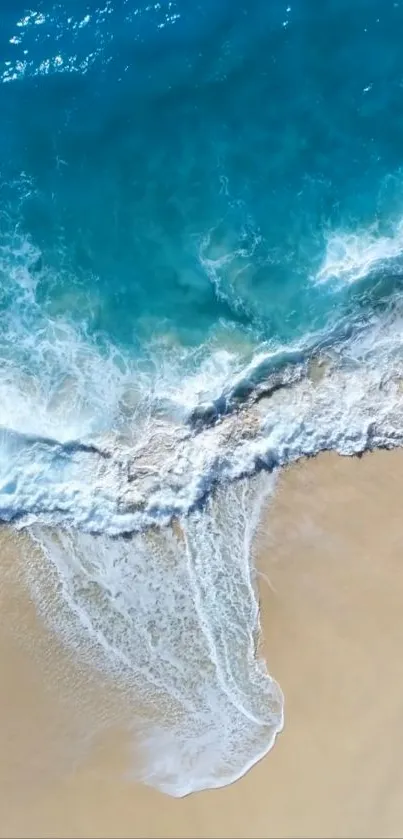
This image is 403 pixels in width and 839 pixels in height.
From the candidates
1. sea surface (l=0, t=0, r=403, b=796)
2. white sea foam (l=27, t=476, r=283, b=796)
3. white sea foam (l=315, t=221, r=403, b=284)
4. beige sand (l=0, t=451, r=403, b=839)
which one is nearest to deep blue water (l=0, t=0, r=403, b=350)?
sea surface (l=0, t=0, r=403, b=796)

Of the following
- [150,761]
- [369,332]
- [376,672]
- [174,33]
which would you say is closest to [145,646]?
[150,761]

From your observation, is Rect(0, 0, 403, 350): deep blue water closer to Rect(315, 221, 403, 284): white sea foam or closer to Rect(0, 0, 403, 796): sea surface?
Rect(0, 0, 403, 796): sea surface

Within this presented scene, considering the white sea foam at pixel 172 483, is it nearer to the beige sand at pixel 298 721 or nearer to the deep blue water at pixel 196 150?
the beige sand at pixel 298 721

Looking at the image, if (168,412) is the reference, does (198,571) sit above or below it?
below

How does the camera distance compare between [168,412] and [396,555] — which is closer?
[396,555]

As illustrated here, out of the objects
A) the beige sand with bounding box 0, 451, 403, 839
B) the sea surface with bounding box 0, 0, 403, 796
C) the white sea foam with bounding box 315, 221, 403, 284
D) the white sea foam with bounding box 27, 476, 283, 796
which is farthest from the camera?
the white sea foam with bounding box 315, 221, 403, 284

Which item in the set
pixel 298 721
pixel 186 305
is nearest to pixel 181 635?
pixel 298 721

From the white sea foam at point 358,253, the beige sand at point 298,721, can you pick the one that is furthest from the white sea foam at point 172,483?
the white sea foam at point 358,253

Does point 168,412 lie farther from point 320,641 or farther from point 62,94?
point 62,94
